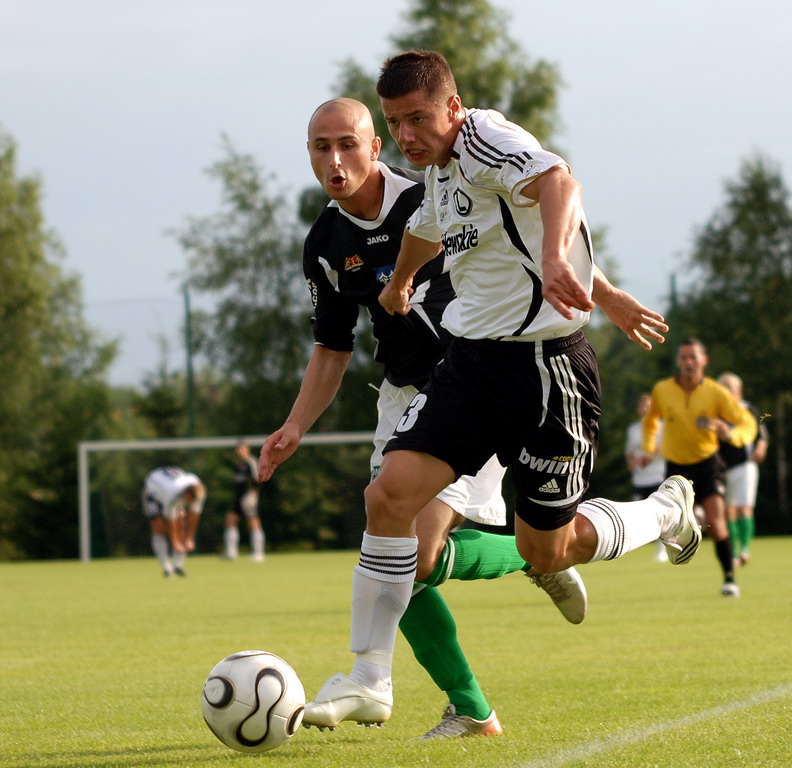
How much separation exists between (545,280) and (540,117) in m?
35.2

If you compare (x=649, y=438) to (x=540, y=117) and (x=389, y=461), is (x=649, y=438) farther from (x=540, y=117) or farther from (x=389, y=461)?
(x=540, y=117)

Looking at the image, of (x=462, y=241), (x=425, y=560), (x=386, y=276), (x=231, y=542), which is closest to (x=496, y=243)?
(x=462, y=241)

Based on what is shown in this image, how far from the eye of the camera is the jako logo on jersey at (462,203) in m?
4.23

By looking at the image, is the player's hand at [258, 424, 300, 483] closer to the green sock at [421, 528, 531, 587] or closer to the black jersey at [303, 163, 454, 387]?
the black jersey at [303, 163, 454, 387]

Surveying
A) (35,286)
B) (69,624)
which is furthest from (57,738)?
(35,286)

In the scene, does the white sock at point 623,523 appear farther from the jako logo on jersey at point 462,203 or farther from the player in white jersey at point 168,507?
the player in white jersey at point 168,507

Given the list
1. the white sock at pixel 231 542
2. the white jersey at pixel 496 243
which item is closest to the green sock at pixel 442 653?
the white jersey at pixel 496 243

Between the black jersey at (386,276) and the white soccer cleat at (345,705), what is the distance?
1.38m

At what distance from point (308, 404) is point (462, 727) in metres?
1.36

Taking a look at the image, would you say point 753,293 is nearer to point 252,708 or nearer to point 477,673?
point 477,673

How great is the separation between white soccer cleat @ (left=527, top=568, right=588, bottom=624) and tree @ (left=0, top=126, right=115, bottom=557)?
81.7 feet

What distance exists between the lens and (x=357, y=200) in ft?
16.4

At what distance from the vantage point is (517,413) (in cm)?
417

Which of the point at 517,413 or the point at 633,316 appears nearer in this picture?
the point at 517,413
